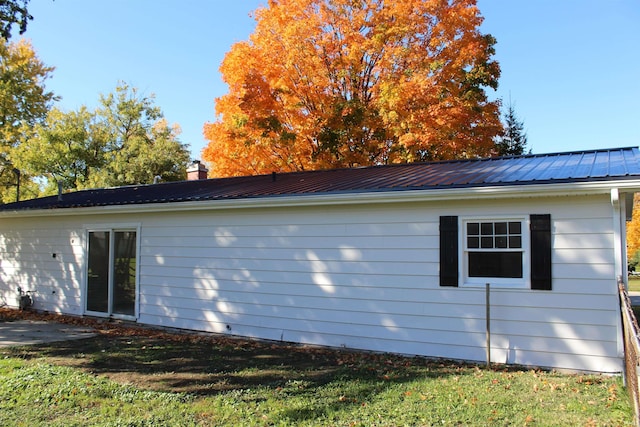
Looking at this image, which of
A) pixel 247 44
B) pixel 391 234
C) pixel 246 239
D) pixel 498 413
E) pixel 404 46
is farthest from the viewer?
pixel 247 44

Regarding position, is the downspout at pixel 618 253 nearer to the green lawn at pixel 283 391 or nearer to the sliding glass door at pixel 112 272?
the green lawn at pixel 283 391

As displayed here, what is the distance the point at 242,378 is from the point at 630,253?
38248 mm

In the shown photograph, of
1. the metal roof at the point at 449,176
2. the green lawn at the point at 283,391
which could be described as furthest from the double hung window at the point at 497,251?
the green lawn at the point at 283,391

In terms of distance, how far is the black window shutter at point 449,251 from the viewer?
22.3 ft

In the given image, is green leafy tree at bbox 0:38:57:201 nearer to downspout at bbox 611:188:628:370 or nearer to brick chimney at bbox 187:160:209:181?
brick chimney at bbox 187:160:209:181

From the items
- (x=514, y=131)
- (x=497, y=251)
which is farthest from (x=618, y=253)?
(x=514, y=131)

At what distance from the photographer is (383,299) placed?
734 centimetres

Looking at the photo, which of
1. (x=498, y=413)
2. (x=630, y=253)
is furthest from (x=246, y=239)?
(x=630, y=253)

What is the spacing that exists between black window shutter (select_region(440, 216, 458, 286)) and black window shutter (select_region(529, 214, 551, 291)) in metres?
1.02

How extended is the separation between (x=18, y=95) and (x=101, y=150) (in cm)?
575

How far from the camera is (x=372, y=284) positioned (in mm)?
7441

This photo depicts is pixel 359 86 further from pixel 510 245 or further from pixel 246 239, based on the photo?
pixel 510 245

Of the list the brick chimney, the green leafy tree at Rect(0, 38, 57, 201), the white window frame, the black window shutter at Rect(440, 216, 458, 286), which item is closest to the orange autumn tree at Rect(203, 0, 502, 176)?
the brick chimney

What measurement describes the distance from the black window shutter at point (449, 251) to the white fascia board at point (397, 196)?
397 millimetres
